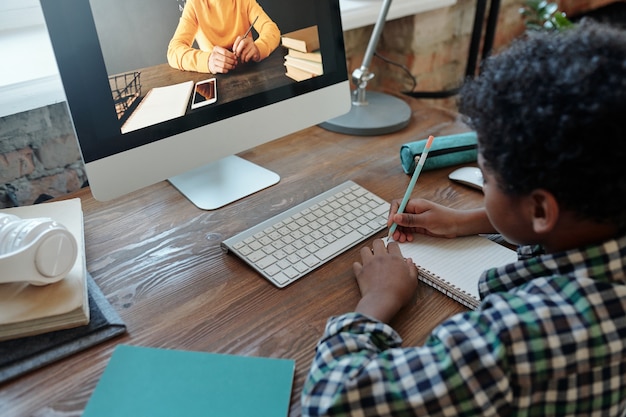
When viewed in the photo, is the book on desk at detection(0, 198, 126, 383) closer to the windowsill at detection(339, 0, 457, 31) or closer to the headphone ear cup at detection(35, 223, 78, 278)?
the headphone ear cup at detection(35, 223, 78, 278)

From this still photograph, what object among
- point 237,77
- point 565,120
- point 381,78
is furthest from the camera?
point 381,78

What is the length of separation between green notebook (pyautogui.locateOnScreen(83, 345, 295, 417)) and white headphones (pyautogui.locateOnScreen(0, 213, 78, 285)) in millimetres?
126

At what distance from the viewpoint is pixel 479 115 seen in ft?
1.84

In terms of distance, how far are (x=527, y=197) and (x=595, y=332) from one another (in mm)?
148

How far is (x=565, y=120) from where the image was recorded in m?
0.46

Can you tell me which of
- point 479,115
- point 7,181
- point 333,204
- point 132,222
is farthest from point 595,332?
point 7,181

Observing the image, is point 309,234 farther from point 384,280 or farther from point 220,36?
point 220,36

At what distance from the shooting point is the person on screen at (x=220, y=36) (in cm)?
74

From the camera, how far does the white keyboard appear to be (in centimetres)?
71

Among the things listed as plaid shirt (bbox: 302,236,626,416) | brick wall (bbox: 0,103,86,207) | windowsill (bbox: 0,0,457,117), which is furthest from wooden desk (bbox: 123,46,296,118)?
plaid shirt (bbox: 302,236,626,416)

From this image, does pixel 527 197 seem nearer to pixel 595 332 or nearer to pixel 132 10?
pixel 595 332

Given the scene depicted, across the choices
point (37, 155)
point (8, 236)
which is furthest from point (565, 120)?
point (37, 155)

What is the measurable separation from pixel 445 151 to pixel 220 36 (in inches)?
18.7

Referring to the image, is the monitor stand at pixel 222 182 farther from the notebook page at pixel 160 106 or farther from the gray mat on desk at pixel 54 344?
the gray mat on desk at pixel 54 344
